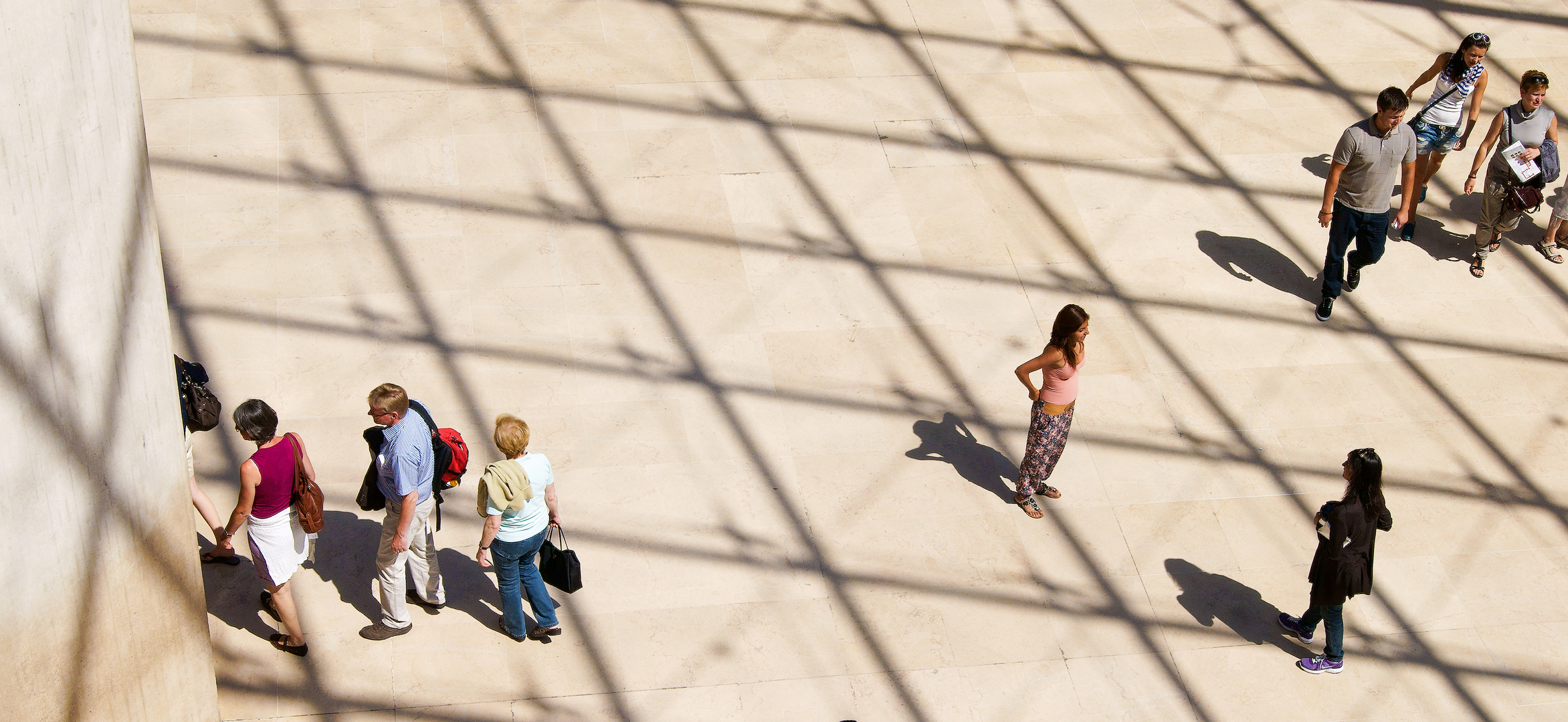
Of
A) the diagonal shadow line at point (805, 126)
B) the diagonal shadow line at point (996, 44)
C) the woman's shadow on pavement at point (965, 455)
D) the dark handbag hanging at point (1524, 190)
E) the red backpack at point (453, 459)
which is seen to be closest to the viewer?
the red backpack at point (453, 459)

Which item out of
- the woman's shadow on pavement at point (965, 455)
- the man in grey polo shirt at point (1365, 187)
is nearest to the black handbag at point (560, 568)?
the woman's shadow on pavement at point (965, 455)

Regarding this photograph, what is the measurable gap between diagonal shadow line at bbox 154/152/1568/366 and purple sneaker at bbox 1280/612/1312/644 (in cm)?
257

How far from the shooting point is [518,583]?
671cm

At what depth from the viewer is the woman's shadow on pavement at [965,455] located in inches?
320

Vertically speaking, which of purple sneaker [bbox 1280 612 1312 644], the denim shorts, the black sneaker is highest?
the denim shorts

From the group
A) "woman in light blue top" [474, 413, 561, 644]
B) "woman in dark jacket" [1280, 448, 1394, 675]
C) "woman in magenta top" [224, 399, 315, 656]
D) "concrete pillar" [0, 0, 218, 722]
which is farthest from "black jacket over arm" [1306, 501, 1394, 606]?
"concrete pillar" [0, 0, 218, 722]

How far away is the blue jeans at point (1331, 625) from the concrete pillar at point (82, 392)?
18.8 ft

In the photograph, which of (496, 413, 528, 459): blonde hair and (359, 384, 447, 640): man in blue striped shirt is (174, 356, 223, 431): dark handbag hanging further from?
(496, 413, 528, 459): blonde hair

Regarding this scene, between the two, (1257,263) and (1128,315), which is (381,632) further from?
(1257,263)

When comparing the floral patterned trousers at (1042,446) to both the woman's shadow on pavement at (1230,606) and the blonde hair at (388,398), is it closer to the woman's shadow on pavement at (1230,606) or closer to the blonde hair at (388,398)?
the woman's shadow on pavement at (1230,606)

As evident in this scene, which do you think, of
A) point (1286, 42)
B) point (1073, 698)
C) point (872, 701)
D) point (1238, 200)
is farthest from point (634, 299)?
point (1286, 42)

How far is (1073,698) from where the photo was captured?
713 centimetres

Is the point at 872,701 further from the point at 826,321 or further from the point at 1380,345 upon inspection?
the point at 1380,345

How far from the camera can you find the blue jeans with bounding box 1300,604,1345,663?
23.5 ft
